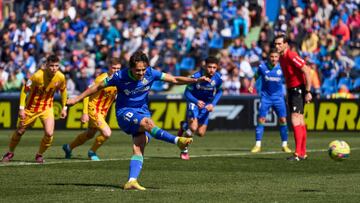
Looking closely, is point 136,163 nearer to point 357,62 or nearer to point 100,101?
point 100,101

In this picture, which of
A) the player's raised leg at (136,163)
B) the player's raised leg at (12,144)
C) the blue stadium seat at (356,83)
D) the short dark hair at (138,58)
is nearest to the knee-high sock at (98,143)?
the player's raised leg at (12,144)

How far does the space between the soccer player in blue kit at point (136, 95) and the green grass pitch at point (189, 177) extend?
71 centimetres

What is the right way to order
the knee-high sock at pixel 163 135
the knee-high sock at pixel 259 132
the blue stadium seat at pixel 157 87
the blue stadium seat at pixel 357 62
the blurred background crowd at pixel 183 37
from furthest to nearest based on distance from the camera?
the blue stadium seat at pixel 157 87, the blurred background crowd at pixel 183 37, the blue stadium seat at pixel 357 62, the knee-high sock at pixel 259 132, the knee-high sock at pixel 163 135

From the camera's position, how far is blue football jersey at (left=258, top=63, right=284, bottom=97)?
25.3 metres

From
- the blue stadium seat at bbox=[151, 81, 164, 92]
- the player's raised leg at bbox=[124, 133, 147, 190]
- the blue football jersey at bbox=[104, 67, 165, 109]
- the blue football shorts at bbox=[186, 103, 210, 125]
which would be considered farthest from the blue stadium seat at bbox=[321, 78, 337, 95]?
the player's raised leg at bbox=[124, 133, 147, 190]

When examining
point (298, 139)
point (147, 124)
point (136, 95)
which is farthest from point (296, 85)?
point (147, 124)

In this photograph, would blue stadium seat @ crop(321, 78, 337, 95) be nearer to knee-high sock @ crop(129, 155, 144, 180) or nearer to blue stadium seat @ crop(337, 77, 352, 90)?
blue stadium seat @ crop(337, 77, 352, 90)

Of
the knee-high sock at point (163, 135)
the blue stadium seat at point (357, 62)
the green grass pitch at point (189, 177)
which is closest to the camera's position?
the green grass pitch at point (189, 177)

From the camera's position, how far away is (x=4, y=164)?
1983 cm

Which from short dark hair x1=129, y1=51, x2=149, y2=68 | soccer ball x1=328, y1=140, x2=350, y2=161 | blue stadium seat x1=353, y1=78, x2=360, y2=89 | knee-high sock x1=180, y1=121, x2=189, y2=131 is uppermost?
short dark hair x1=129, y1=51, x2=149, y2=68

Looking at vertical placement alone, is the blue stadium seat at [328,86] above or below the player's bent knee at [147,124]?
below

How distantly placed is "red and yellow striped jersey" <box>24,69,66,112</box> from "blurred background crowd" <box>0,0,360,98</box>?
1537 centimetres

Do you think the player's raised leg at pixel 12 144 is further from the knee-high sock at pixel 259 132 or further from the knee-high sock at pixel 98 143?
the knee-high sock at pixel 259 132

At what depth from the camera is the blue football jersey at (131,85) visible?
15.4 meters
